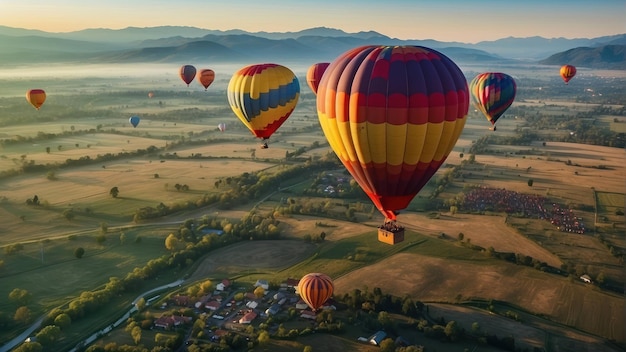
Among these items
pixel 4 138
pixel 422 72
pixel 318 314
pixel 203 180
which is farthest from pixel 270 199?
pixel 4 138

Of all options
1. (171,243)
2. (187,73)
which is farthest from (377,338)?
(187,73)

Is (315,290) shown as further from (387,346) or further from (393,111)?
(393,111)

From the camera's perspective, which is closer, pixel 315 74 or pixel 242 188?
pixel 315 74

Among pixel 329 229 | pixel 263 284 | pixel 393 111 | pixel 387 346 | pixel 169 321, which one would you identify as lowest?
pixel 387 346

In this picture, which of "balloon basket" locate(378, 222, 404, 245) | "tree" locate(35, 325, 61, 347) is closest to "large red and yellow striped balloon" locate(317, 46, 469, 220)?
"balloon basket" locate(378, 222, 404, 245)

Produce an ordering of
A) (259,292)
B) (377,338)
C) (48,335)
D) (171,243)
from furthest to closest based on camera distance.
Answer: (171,243) → (259,292) → (377,338) → (48,335)

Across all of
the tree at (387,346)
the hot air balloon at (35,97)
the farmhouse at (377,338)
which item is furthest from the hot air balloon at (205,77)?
the tree at (387,346)

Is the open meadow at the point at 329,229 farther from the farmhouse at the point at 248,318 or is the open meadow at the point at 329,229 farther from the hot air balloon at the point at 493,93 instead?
the hot air balloon at the point at 493,93

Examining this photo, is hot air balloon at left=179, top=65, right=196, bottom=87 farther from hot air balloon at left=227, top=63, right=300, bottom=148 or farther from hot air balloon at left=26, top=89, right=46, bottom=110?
hot air balloon at left=227, top=63, right=300, bottom=148
